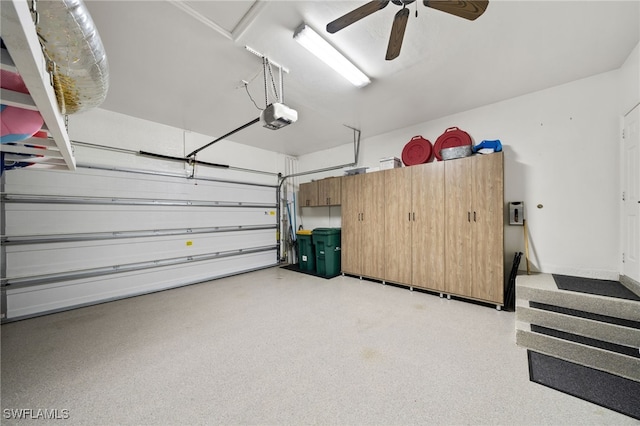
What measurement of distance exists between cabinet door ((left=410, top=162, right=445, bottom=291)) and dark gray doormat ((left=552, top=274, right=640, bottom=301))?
127 cm

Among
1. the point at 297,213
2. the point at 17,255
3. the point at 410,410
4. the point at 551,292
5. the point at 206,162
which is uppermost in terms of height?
the point at 206,162

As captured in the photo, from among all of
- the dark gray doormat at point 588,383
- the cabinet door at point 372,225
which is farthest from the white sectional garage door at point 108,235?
the dark gray doormat at point 588,383

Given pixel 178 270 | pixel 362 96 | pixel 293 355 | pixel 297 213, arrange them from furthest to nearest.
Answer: pixel 297 213
pixel 178 270
pixel 362 96
pixel 293 355

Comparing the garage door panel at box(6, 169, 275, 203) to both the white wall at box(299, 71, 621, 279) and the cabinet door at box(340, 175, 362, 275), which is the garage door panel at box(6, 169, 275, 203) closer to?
the cabinet door at box(340, 175, 362, 275)

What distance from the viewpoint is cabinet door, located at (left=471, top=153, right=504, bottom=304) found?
9.66ft

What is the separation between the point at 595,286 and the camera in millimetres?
2441

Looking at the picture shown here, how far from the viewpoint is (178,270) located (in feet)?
13.9

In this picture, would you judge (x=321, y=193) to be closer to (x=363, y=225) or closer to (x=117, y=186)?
(x=363, y=225)

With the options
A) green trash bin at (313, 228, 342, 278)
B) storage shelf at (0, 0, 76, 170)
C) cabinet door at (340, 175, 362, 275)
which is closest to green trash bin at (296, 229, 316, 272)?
green trash bin at (313, 228, 342, 278)

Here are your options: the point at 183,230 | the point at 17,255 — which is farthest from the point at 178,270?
the point at 17,255

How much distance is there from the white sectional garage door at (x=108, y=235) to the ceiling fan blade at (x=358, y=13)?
3896 mm

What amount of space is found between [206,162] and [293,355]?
4041 millimetres

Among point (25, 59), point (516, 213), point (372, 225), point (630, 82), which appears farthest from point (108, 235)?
point (630, 82)

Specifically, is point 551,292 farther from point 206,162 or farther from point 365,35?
point 206,162
